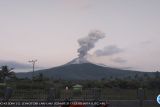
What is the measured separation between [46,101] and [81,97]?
Result: 214cm

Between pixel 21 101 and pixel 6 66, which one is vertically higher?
pixel 6 66

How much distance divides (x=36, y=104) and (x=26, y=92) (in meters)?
2.55

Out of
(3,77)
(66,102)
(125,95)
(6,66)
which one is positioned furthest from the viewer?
(6,66)

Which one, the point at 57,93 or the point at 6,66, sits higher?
the point at 6,66

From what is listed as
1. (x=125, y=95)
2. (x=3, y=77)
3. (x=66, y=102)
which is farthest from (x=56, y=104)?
(x=3, y=77)

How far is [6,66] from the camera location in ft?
307

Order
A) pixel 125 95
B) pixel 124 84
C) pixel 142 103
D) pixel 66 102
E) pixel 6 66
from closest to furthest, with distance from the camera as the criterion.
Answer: pixel 66 102, pixel 142 103, pixel 125 95, pixel 124 84, pixel 6 66

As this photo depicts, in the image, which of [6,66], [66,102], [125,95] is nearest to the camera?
[66,102]

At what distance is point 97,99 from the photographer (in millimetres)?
17875

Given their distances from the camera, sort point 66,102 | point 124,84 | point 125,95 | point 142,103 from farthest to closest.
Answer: point 124,84 < point 125,95 < point 142,103 < point 66,102

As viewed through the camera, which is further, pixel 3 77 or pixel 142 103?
pixel 3 77

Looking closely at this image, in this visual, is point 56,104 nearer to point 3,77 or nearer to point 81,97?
point 81,97

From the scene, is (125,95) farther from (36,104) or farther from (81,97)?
(36,104)

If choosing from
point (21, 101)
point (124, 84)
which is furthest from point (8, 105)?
point (124, 84)
